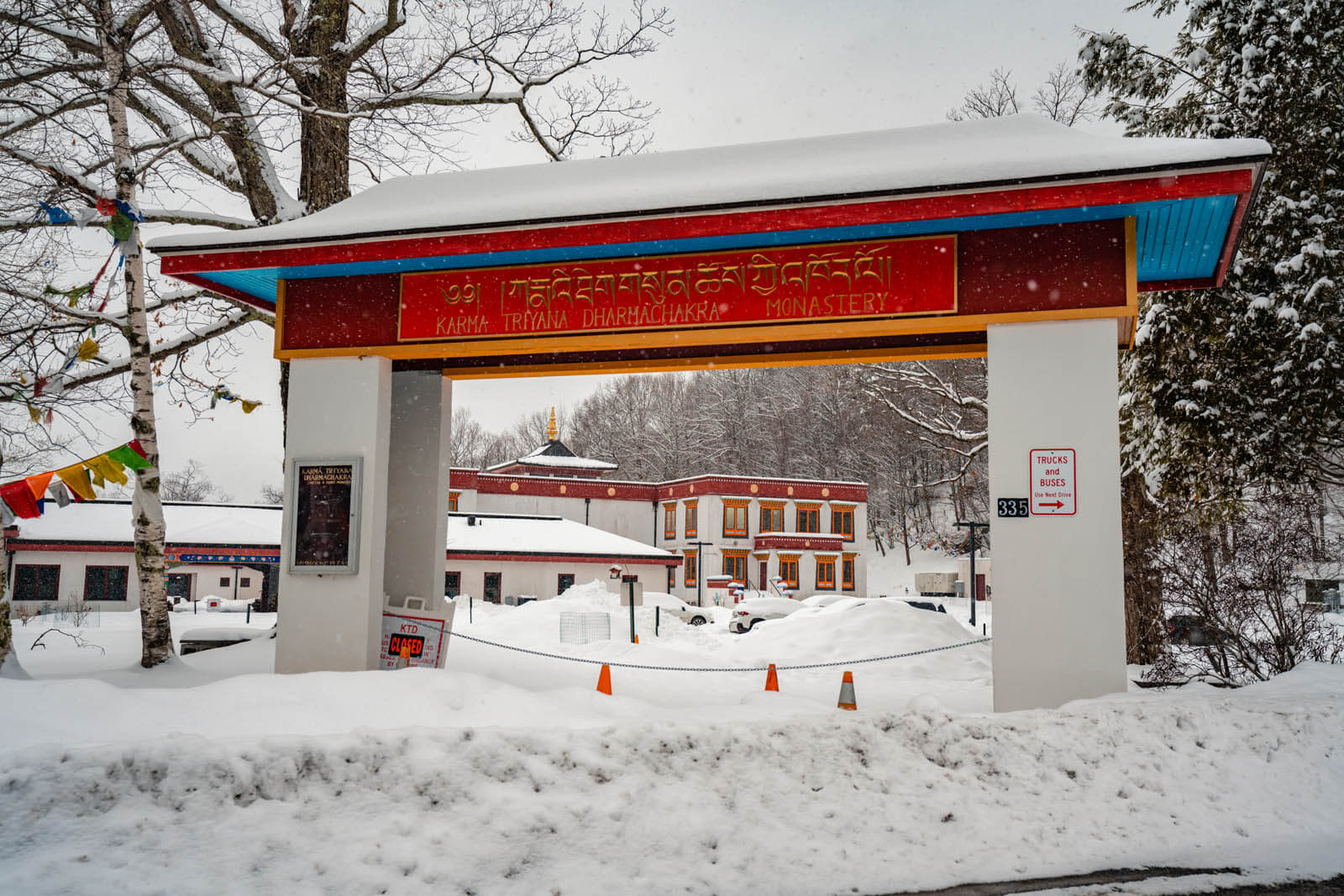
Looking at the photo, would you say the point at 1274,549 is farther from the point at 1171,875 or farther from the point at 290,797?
the point at 290,797

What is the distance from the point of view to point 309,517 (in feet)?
31.9

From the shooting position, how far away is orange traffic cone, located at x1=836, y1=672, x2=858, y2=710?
24.7ft

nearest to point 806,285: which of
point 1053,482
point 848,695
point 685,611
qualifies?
point 1053,482

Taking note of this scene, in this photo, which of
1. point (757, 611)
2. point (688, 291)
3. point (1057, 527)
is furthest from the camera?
point (757, 611)

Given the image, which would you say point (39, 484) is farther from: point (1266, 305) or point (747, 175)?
point (1266, 305)

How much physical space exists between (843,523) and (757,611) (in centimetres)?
2419

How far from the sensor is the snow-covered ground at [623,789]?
486 centimetres

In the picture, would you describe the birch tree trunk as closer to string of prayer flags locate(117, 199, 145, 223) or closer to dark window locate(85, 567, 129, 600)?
string of prayer flags locate(117, 199, 145, 223)

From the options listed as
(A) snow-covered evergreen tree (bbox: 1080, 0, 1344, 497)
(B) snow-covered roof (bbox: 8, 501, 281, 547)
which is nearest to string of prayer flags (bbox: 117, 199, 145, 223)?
(A) snow-covered evergreen tree (bbox: 1080, 0, 1344, 497)

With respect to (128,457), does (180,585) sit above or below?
below

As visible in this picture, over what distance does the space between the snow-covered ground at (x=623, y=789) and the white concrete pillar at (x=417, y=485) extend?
4032 mm

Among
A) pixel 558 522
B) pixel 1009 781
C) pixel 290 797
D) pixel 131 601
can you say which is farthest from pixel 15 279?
pixel 558 522

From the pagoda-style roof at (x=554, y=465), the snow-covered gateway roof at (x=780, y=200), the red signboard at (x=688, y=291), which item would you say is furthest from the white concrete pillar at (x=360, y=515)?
the pagoda-style roof at (x=554, y=465)

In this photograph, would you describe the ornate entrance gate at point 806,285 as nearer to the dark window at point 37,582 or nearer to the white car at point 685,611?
the white car at point 685,611
